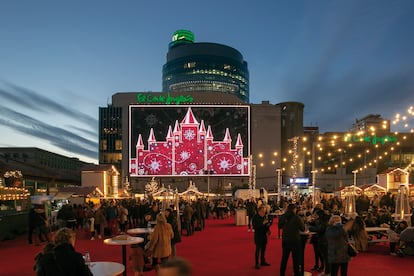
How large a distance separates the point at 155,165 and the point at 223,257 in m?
40.2

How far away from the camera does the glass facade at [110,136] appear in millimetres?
78875

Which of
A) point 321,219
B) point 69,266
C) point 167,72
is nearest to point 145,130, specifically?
point 321,219

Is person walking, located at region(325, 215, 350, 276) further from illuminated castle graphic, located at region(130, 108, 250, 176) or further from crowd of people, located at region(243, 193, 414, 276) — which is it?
illuminated castle graphic, located at region(130, 108, 250, 176)

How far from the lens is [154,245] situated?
8.24m

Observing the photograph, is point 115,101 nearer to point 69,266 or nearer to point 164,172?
point 164,172

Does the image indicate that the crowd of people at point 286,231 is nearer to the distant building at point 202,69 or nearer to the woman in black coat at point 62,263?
the woman in black coat at point 62,263

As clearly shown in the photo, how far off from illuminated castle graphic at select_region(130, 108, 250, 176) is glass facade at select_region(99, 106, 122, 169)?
93.5ft

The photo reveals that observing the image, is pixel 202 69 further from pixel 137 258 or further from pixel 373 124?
pixel 137 258

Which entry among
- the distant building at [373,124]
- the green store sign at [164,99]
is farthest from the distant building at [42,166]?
the distant building at [373,124]

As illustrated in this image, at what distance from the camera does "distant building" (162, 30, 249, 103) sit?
129000 mm

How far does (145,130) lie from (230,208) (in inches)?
967

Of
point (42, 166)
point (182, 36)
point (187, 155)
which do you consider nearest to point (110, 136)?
point (187, 155)

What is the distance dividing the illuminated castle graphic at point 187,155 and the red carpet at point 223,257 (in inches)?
1370

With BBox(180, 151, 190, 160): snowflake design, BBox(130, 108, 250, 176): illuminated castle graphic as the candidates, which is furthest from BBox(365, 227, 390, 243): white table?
BBox(180, 151, 190, 160): snowflake design
